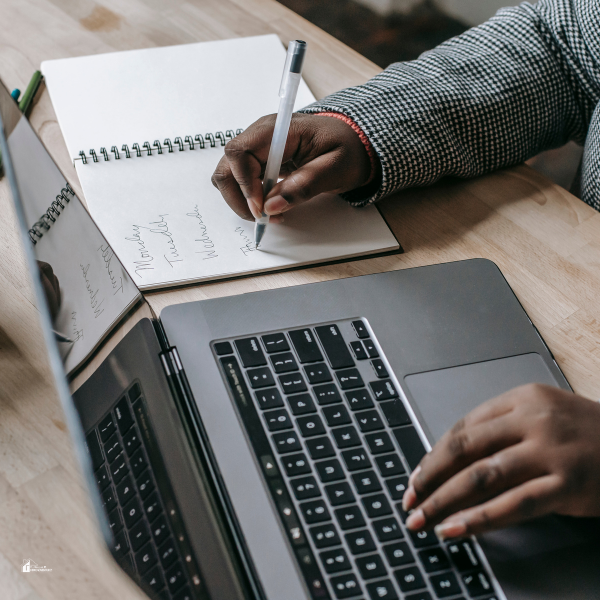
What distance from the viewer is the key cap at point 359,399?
1.51ft

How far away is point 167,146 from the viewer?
645 mm

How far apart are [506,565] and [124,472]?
0.25 metres

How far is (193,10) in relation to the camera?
32.8 inches

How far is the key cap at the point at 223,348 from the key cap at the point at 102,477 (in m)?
0.13

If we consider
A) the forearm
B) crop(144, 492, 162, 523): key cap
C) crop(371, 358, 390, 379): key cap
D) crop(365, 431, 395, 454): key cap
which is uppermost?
the forearm

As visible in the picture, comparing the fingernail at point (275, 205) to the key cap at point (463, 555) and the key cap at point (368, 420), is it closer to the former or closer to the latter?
the key cap at point (368, 420)

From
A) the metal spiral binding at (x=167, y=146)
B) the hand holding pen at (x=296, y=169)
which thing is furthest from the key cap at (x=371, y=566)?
the metal spiral binding at (x=167, y=146)

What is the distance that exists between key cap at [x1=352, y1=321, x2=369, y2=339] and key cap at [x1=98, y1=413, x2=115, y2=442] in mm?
207

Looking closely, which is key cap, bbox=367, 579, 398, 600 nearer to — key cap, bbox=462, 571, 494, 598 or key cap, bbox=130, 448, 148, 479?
key cap, bbox=462, 571, 494, 598

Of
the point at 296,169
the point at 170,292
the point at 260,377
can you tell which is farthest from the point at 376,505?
the point at 296,169

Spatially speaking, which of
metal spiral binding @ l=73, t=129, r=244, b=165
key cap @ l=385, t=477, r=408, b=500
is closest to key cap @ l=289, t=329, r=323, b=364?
key cap @ l=385, t=477, r=408, b=500

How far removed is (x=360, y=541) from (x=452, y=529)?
58 mm

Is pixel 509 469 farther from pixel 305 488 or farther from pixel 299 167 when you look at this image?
pixel 299 167

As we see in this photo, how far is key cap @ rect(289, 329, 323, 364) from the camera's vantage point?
0.48 m
